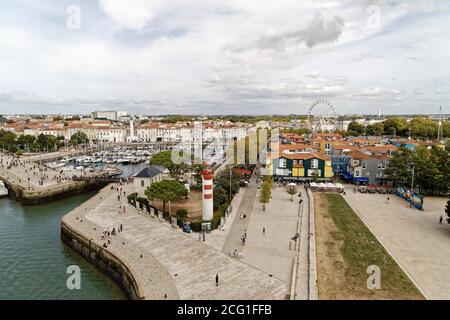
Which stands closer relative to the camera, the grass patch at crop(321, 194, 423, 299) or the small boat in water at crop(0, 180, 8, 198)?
the grass patch at crop(321, 194, 423, 299)

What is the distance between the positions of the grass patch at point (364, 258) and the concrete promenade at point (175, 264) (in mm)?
5337

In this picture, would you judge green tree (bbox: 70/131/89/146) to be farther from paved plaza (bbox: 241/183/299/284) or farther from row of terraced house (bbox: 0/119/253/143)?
paved plaza (bbox: 241/183/299/284)

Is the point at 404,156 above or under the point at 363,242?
above

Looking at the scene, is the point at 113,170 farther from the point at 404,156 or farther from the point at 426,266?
the point at 426,266

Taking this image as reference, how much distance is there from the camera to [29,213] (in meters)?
38.8

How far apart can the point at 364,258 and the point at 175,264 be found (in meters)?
12.3

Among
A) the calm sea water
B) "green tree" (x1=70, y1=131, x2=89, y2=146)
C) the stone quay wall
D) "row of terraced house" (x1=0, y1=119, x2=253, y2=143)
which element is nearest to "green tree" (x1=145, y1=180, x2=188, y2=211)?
the stone quay wall

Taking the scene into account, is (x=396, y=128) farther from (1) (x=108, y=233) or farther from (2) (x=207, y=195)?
(1) (x=108, y=233)

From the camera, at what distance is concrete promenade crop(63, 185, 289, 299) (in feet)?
56.8

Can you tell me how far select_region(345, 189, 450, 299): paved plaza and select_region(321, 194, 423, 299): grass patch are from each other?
2.23 ft

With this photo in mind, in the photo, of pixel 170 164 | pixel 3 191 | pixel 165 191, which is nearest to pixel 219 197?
pixel 165 191

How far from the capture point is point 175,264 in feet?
67.0
